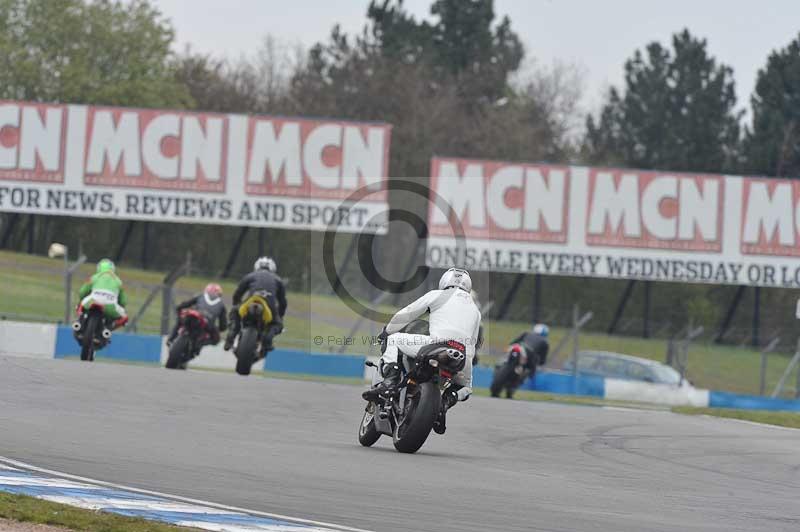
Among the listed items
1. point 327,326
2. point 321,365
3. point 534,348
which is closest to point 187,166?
point 327,326

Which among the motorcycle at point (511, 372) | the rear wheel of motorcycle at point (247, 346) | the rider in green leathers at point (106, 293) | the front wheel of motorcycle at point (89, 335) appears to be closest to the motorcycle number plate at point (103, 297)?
the rider in green leathers at point (106, 293)

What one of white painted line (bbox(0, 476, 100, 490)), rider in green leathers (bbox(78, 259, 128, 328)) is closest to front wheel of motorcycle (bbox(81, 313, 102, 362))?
rider in green leathers (bbox(78, 259, 128, 328))

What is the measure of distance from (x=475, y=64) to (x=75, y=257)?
131 feet

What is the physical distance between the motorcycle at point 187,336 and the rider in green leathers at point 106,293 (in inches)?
39.4

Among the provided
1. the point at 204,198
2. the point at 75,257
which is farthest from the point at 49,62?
the point at 204,198

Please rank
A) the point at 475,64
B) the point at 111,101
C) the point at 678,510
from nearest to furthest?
the point at 678,510, the point at 111,101, the point at 475,64

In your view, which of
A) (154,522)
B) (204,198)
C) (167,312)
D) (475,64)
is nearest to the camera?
(154,522)

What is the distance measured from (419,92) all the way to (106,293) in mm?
57019

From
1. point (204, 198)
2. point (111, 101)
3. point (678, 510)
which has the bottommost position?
point (678, 510)

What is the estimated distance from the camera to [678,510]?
953 cm

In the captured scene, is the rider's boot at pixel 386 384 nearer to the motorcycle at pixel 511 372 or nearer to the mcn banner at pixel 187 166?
the motorcycle at pixel 511 372

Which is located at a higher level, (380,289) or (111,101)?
(111,101)

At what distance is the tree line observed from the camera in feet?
217

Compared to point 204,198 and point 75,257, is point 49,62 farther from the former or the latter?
point 204,198
